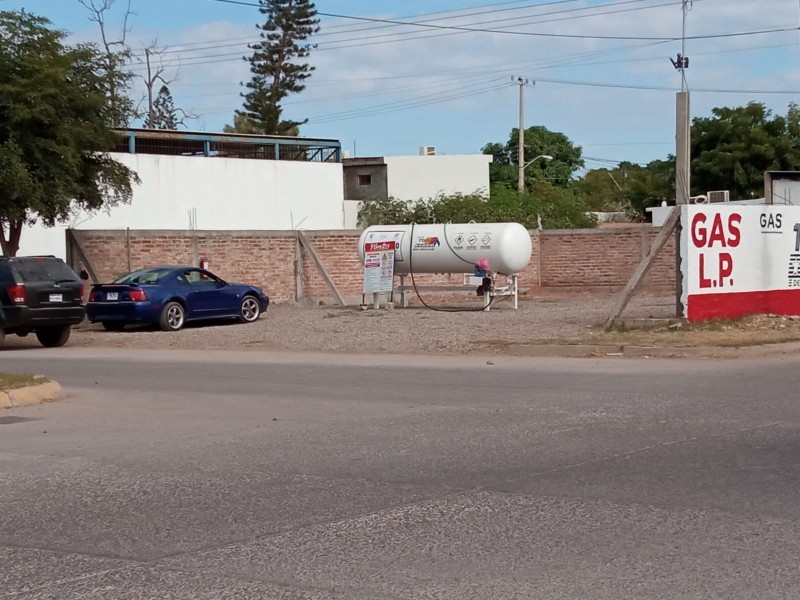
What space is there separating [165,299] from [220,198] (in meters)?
24.4

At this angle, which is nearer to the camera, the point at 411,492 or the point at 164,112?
the point at 411,492

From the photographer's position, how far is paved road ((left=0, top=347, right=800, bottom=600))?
5965 mm

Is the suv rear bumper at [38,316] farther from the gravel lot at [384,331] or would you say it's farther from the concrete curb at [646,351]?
the concrete curb at [646,351]

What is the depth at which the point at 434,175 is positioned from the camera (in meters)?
60.6

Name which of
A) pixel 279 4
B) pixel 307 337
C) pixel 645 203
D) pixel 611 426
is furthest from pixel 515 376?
pixel 279 4

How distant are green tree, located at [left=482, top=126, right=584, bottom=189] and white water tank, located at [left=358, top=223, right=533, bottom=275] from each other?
5545 centimetres

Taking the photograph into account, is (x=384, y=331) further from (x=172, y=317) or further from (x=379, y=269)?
(x=379, y=269)

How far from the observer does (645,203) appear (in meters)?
62.4

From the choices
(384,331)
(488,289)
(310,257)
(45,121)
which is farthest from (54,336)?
(488,289)

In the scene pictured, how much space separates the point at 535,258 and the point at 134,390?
81.0 feet

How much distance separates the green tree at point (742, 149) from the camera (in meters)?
54.2

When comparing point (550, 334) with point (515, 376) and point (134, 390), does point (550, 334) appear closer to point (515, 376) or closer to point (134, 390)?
point (515, 376)

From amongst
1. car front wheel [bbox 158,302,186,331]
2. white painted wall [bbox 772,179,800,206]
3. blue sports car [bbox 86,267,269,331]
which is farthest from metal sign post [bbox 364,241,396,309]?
white painted wall [bbox 772,179,800,206]

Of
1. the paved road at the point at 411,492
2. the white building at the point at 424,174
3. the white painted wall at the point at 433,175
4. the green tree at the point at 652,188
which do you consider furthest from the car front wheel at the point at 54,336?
the green tree at the point at 652,188
